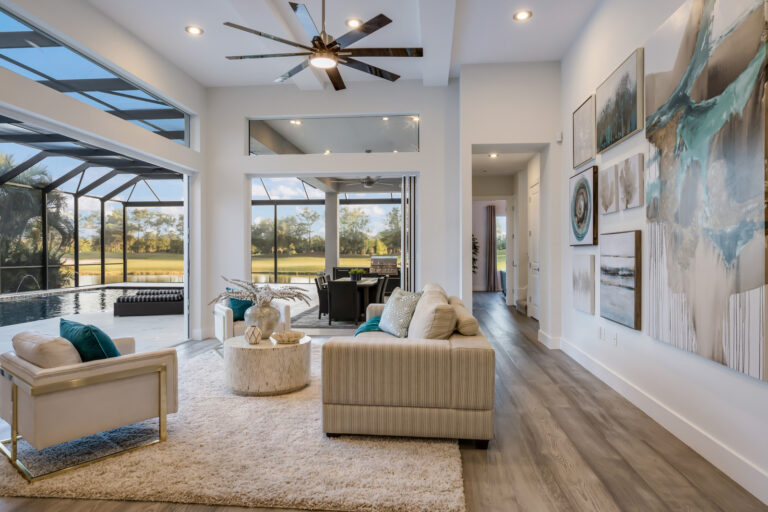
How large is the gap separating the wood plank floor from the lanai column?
275 inches

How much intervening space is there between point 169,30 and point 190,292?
3.21m

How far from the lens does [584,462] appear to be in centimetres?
225

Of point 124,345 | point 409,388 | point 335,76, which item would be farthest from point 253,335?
point 335,76

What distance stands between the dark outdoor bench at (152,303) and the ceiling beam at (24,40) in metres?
3.59

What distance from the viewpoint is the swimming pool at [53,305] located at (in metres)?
3.35

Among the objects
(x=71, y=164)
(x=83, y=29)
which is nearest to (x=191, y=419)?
(x=71, y=164)

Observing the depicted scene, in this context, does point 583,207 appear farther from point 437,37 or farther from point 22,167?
point 22,167

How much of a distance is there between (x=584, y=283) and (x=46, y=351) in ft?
14.2

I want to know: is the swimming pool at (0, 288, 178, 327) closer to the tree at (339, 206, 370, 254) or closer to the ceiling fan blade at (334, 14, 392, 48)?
the ceiling fan blade at (334, 14, 392, 48)

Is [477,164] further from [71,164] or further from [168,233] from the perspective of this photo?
[71,164]

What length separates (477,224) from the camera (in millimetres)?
12539

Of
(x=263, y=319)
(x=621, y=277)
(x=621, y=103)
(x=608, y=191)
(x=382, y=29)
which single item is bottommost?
(x=263, y=319)

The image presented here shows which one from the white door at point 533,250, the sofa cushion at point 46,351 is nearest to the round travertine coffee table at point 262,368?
the sofa cushion at point 46,351

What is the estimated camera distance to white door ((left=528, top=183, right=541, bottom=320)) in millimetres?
7133
